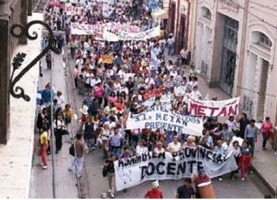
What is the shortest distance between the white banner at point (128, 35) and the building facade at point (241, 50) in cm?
252

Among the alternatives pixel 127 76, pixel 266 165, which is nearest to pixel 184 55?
pixel 127 76

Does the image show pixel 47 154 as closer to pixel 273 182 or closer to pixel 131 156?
pixel 131 156

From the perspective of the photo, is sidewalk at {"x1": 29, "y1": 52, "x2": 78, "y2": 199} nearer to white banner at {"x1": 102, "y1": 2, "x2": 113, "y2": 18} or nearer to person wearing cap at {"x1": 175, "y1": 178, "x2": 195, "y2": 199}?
person wearing cap at {"x1": 175, "y1": 178, "x2": 195, "y2": 199}

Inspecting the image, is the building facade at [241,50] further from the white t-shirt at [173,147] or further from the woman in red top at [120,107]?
the white t-shirt at [173,147]

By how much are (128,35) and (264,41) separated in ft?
28.0

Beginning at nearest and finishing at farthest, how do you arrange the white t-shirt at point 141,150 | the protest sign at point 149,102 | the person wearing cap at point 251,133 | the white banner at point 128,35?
the white t-shirt at point 141,150, the person wearing cap at point 251,133, the protest sign at point 149,102, the white banner at point 128,35

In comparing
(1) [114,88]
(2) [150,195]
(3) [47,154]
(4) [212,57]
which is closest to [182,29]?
(4) [212,57]

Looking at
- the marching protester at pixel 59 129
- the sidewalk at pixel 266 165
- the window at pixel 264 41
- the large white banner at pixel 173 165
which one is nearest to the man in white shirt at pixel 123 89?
the sidewalk at pixel 266 165

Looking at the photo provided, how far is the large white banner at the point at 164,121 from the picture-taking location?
1928cm

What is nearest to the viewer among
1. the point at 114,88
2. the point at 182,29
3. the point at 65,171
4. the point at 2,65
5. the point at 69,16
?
A: the point at 2,65

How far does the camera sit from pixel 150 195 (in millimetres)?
14969

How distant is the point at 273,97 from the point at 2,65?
1847 cm

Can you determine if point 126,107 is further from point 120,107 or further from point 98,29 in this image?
point 98,29

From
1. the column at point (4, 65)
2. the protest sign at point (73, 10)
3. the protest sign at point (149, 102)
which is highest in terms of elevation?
the column at point (4, 65)
